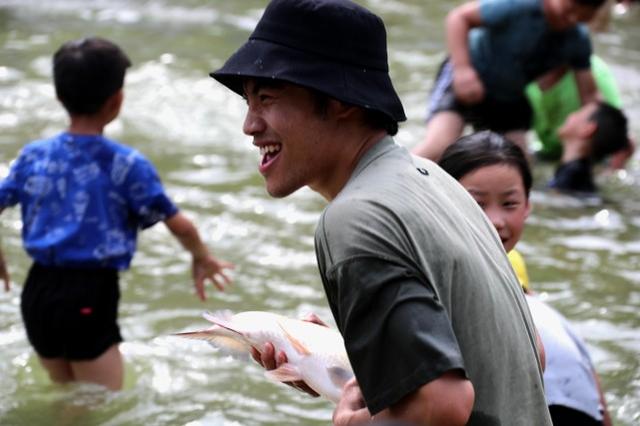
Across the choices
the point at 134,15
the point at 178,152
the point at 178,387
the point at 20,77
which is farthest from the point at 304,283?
the point at 134,15

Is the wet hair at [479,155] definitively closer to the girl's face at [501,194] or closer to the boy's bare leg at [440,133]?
the girl's face at [501,194]

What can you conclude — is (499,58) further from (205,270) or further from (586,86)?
(205,270)

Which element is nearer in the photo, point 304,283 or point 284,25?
point 284,25

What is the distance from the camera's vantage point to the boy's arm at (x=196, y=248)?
4.88 meters

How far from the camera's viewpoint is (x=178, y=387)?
17.1 feet

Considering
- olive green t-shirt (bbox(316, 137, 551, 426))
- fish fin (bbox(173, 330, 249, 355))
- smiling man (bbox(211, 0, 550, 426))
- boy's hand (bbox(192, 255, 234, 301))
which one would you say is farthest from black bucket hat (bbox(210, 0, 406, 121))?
boy's hand (bbox(192, 255, 234, 301))

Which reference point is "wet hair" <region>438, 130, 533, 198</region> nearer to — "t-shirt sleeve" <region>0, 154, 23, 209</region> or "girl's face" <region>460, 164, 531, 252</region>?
"girl's face" <region>460, 164, 531, 252</region>

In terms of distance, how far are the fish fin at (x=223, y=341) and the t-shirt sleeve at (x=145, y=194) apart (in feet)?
5.88

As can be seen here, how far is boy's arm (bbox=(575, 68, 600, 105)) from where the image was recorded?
7.92 m

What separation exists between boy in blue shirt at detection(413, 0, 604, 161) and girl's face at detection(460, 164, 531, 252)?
3419 mm

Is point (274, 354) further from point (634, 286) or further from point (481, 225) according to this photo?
point (634, 286)

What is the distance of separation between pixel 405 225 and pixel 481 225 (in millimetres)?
344

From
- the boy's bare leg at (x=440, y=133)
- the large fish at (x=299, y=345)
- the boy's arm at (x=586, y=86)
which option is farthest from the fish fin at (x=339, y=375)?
the boy's arm at (x=586, y=86)

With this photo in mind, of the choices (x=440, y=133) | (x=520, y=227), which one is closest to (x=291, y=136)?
(x=520, y=227)
